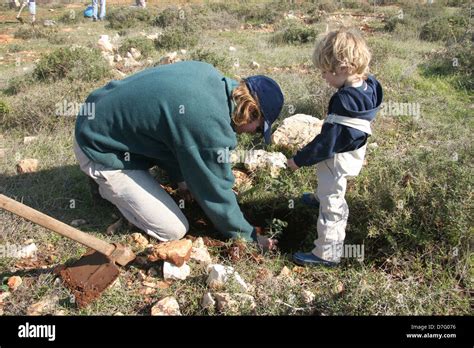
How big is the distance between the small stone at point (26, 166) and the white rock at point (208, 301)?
2150mm

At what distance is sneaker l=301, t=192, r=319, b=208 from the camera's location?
9.72ft

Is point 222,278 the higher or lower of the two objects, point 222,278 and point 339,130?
the lower

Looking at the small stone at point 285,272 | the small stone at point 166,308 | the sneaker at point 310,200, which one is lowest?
the small stone at point 166,308

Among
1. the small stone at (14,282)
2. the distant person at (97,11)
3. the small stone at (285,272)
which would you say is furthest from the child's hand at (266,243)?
the distant person at (97,11)

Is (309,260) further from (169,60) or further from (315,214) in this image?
(169,60)

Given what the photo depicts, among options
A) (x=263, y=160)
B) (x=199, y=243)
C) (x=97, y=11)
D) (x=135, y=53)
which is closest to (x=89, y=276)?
(x=199, y=243)

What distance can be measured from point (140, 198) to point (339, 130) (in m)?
1.29

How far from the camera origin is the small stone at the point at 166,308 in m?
2.19

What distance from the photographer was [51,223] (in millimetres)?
2244

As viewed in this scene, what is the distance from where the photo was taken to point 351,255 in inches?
101

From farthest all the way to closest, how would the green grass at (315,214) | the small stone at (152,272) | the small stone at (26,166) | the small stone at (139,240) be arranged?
the small stone at (26,166) → the small stone at (139,240) → the small stone at (152,272) → the green grass at (315,214)

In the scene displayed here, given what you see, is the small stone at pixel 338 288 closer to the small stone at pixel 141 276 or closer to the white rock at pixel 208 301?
the white rock at pixel 208 301

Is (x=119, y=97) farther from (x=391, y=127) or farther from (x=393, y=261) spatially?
(x=391, y=127)

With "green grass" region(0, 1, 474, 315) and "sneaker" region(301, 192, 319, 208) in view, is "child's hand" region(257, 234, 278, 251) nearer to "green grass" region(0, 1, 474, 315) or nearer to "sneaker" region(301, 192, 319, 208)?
"green grass" region(0, 1, 474, 315)
